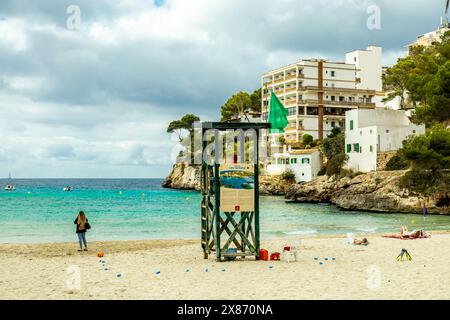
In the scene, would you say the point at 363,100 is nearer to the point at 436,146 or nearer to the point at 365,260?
the point at 436,146

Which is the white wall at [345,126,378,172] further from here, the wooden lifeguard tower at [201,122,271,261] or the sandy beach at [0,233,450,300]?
the wooden lifeguard tower at [201,122,271,261]

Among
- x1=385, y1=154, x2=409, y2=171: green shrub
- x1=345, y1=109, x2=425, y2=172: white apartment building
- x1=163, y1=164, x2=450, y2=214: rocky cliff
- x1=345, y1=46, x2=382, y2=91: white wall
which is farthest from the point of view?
x1=345, y1=46, x2=382, y2=91: white wall

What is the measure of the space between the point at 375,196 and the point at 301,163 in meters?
26.8

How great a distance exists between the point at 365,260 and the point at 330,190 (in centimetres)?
5417

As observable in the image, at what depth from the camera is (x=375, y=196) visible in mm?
57906

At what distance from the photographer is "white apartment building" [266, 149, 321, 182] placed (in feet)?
269

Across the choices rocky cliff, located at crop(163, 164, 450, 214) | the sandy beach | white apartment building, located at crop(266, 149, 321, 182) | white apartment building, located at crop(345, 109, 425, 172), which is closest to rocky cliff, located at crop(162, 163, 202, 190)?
white apartment building, located at crop(266, 149, 321, 182)

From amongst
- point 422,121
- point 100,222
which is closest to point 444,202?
point 422,121

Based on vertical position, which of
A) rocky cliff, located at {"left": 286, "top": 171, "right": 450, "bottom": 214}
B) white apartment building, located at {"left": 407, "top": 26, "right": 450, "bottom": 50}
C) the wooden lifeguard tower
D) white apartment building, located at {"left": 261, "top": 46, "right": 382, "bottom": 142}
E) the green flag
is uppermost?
white apartment building, located at {"left": 407, "top": 26, "right": 450, "bottom": 50}

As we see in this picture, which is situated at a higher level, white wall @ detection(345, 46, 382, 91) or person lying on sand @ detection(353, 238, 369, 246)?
white wall @ detection(345, 46, 382, 91)

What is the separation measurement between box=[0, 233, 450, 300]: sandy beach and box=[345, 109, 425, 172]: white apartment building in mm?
44923

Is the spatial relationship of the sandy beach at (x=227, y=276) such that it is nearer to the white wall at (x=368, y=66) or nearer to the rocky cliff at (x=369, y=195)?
the rocky cliff at (x=369, y=195)
